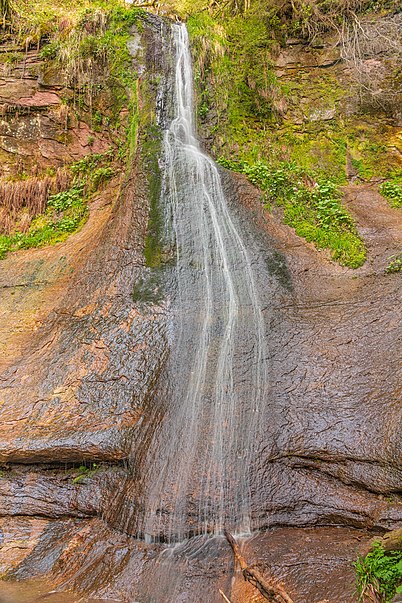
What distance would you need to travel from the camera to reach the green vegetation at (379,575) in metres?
3.32

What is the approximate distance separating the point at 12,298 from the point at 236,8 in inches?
388

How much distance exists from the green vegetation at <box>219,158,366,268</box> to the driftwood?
4.87 meters

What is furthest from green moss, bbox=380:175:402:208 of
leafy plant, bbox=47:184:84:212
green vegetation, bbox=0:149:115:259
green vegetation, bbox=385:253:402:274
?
leafy plant, bbox=47:184:84:212

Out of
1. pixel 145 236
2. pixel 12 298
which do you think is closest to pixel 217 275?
pixel 145 236

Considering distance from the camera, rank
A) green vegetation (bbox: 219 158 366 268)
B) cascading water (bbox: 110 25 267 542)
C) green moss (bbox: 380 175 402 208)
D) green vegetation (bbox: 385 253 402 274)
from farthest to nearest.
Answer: green moss (bbox: 380 175 402 208)
green vegetation (bbox: 219 158 366 268)
green vegetation (bbox: 385 253 402 274)
cascading water (bbox: 110 25 267 542)

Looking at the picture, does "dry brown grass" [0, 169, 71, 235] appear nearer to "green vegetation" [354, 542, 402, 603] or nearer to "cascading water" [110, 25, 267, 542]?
"cascading water" [110, 25, 267, 542]

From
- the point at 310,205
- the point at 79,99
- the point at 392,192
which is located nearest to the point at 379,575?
the point at 310,205

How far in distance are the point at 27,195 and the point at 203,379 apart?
6.77 metres

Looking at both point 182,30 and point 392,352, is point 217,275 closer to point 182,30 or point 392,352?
point 392,352

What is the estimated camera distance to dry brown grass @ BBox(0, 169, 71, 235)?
10.0m

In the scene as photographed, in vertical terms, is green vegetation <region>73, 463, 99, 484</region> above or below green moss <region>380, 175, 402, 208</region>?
below

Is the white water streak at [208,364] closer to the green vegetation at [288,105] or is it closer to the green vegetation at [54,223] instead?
the green vegetation at [288,105]

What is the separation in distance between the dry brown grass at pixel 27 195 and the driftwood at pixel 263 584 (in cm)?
828

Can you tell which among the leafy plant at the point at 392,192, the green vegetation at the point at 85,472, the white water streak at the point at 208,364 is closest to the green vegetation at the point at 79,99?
the white water streak at the point at 208,364
